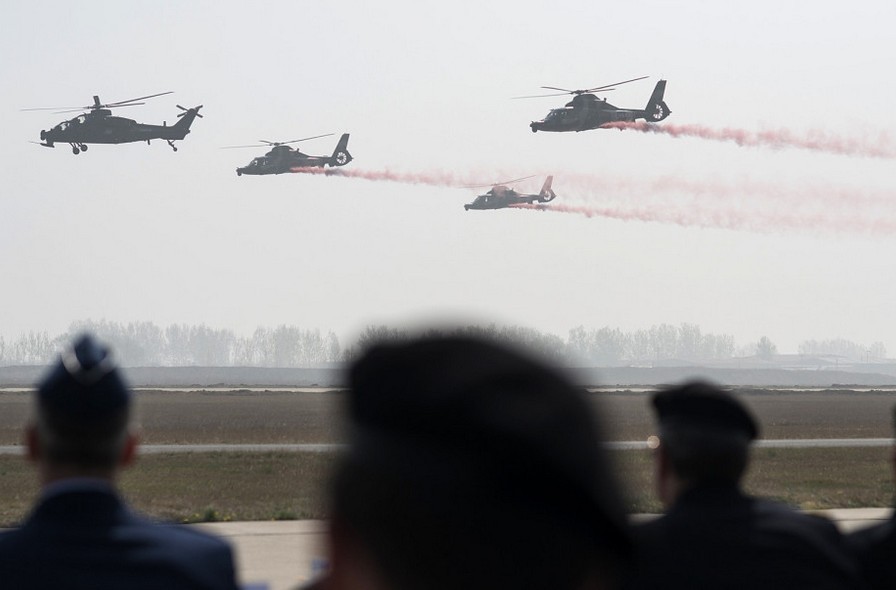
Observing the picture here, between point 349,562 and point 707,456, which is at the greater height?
point 349,562

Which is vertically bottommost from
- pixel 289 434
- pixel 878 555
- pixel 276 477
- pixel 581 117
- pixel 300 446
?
pixel 289 434

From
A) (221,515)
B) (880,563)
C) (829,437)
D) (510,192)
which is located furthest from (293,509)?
(510,192)

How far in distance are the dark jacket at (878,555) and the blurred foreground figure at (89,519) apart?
2180 mm

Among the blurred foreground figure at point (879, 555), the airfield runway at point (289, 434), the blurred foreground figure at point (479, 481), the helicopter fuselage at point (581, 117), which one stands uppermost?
the helicopter fuselage at point (581, 117)

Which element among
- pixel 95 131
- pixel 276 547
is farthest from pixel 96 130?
pixel 276 547

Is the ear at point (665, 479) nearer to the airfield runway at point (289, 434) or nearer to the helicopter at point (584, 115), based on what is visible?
the airfield runway at point (289, 434)

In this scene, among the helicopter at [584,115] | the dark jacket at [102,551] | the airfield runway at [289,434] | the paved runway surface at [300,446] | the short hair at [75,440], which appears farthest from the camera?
the helicopter at [584,115]

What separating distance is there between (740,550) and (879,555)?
637 millimetres

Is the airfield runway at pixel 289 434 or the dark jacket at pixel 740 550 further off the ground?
the dark jacket at pixel 740 550

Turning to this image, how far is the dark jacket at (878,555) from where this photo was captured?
389cm

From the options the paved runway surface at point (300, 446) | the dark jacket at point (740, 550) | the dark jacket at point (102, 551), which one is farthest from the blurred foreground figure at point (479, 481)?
the paved runway surface at point (300, 446)

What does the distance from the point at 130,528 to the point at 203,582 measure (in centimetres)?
24

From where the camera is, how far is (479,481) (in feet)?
4.06

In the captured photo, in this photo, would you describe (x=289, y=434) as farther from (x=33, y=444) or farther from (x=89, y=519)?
(x=89, y=519)
